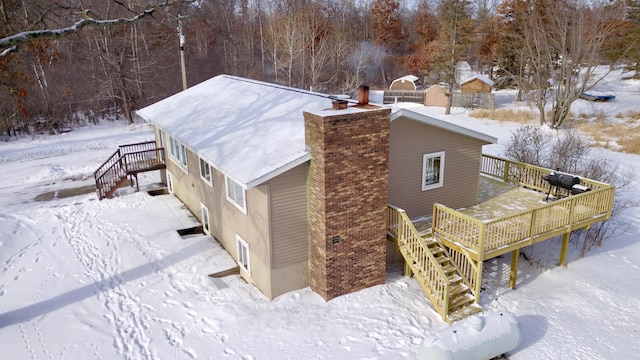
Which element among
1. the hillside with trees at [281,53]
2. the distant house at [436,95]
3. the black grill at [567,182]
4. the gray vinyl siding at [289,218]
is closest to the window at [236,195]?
the gray vinyl siding at [289,218]

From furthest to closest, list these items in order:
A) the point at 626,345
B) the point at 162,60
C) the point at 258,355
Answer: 1. the point at 162,60
2. the point at 626,345
3. the point at 258,355

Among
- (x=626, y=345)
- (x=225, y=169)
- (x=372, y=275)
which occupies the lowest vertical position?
(x=626, y=345)

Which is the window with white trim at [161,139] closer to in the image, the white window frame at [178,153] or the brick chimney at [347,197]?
the white window frame at [178,153]

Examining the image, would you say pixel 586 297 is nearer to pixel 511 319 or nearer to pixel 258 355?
pixel 511 319

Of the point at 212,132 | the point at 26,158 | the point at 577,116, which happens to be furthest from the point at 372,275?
the point at 577,116

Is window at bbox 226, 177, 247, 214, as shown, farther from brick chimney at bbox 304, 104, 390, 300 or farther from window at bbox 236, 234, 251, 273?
brick chimney at bbox 304, 104, 390, 300

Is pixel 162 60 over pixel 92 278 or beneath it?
over

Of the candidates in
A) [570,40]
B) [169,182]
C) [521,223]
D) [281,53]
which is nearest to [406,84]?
[281,53]
